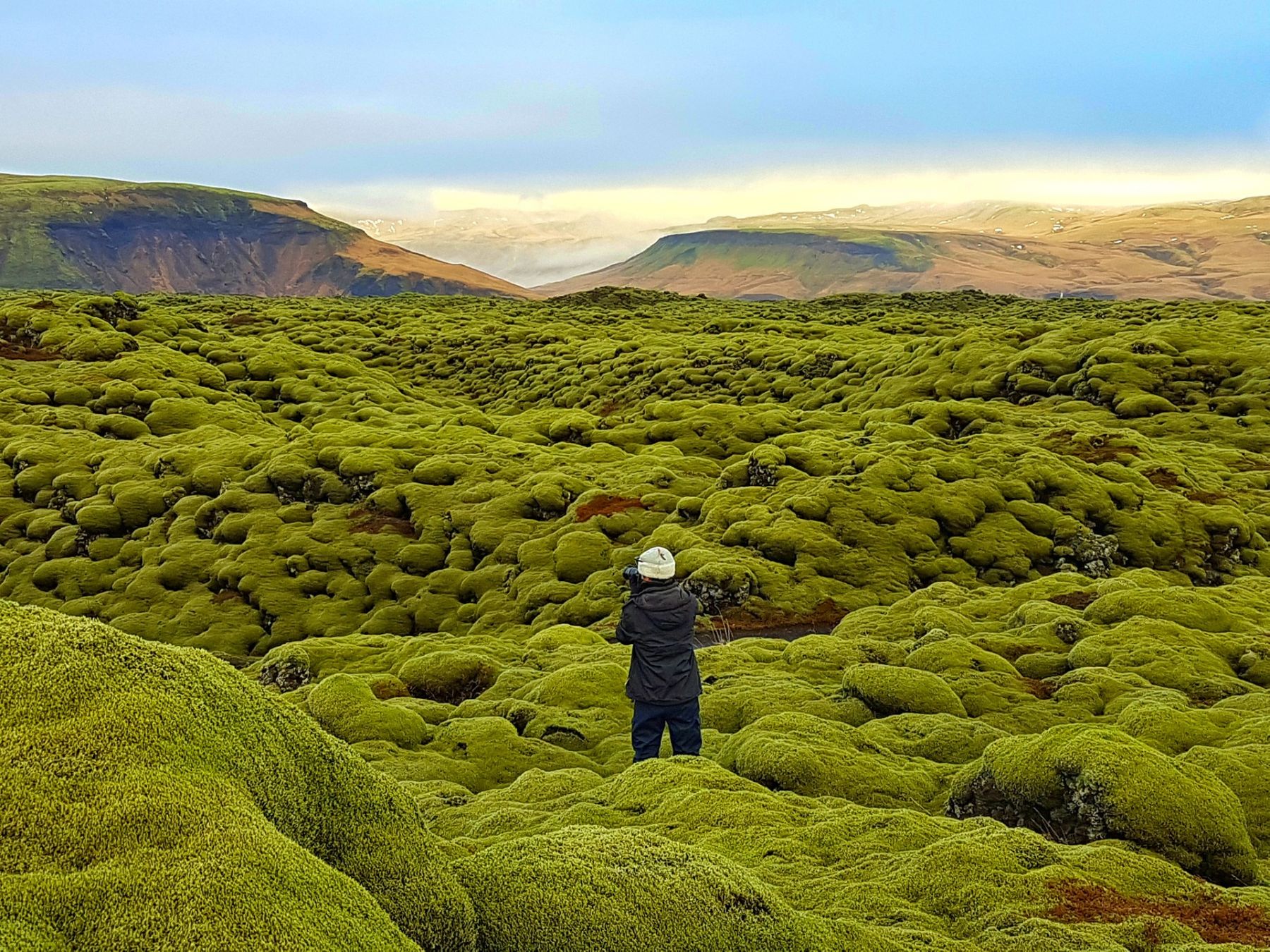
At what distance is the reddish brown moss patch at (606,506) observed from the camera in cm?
3600

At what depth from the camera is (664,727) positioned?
14.1 metres

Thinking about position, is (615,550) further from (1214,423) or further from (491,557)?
(1214,423)

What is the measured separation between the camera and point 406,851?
6383mm

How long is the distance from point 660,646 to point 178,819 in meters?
9.37

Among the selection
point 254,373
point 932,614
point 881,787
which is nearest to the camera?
point 881,787

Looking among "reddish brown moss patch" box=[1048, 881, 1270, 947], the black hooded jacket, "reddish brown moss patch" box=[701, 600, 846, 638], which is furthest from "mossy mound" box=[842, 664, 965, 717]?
"reddish brown moss patch" box=[701, 600, 846, 638]

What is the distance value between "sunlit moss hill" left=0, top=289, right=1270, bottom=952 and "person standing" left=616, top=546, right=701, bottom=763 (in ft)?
3.94

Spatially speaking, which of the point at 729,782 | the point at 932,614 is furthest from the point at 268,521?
the point at 729,782

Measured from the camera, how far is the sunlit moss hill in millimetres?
5297

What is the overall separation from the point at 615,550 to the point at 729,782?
21.1 metres

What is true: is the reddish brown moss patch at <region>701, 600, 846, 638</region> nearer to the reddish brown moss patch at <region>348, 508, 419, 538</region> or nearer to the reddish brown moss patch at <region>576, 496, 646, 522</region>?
the reddish brown moss patch at <region>576, 496, 646, 522</region>

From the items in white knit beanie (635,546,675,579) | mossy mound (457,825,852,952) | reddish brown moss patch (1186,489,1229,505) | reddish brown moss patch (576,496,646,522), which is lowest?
reddish brown moss patch (576,496,646,522)

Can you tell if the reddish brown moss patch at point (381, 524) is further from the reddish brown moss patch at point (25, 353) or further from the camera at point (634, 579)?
the reddish brown moss patch at point (25, 353)

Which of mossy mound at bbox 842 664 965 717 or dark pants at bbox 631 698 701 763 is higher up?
dark pants at bbox 631 698 701 763
